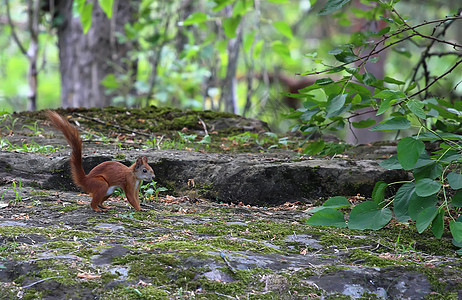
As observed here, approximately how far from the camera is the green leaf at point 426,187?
218 centimetres

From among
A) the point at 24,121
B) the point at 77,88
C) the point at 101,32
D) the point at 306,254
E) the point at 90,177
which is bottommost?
the point at 306,254

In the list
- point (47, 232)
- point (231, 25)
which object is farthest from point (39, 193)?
point (231, 25)

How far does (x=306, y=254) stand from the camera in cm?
237

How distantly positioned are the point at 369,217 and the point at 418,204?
0.23 m

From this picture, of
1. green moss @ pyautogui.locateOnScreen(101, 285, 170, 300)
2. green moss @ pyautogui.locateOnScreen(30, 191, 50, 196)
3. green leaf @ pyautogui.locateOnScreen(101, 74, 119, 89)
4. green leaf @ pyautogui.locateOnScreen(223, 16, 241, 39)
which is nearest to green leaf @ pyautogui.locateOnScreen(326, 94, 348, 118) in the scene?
green moss @ pyautogui.locateOnScreen(101, 285, 170, 300)

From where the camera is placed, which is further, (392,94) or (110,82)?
(110,82)

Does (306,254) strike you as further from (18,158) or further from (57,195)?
(18,158)

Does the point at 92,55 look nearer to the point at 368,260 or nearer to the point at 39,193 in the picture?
the point at 39,193

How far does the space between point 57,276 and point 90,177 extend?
120 centimetres

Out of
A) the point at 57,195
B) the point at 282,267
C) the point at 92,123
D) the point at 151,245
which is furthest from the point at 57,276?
the point at 92,123

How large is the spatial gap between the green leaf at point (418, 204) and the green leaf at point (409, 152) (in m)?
0.18

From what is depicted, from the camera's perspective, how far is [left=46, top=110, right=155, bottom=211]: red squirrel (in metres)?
2.92

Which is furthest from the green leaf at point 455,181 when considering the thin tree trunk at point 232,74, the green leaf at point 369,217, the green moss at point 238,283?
the thin tree trunk at point 232,74

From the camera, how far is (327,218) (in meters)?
2.34
